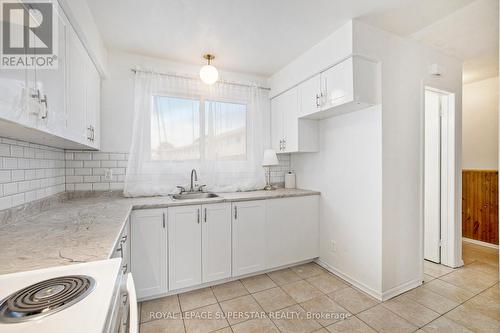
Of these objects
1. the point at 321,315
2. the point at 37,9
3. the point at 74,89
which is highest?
the point at 37,9

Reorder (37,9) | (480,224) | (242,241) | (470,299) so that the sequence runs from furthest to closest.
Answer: (480,224)
(242,241)
(470,299)
(37,9)

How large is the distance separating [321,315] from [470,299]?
4.72 ft

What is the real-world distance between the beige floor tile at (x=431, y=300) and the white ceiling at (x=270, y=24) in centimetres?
253

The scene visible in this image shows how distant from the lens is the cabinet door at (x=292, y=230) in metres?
2.65

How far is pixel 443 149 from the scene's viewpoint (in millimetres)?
2760

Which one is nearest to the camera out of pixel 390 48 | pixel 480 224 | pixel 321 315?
pixel 321 315

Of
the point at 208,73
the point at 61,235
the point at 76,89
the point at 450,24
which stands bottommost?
the point at 61,235

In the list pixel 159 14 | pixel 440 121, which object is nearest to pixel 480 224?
pixel 440 121

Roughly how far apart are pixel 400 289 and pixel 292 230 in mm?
1175

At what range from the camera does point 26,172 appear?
1.66 m

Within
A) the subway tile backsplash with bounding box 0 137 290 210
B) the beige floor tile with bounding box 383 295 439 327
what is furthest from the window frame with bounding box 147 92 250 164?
the beige floor tile with bounding box 383 295 439 327

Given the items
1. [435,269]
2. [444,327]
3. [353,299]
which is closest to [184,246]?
[353,299]

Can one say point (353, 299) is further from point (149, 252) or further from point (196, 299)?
point (149, 252)

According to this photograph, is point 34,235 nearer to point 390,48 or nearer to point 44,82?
point 44,82
